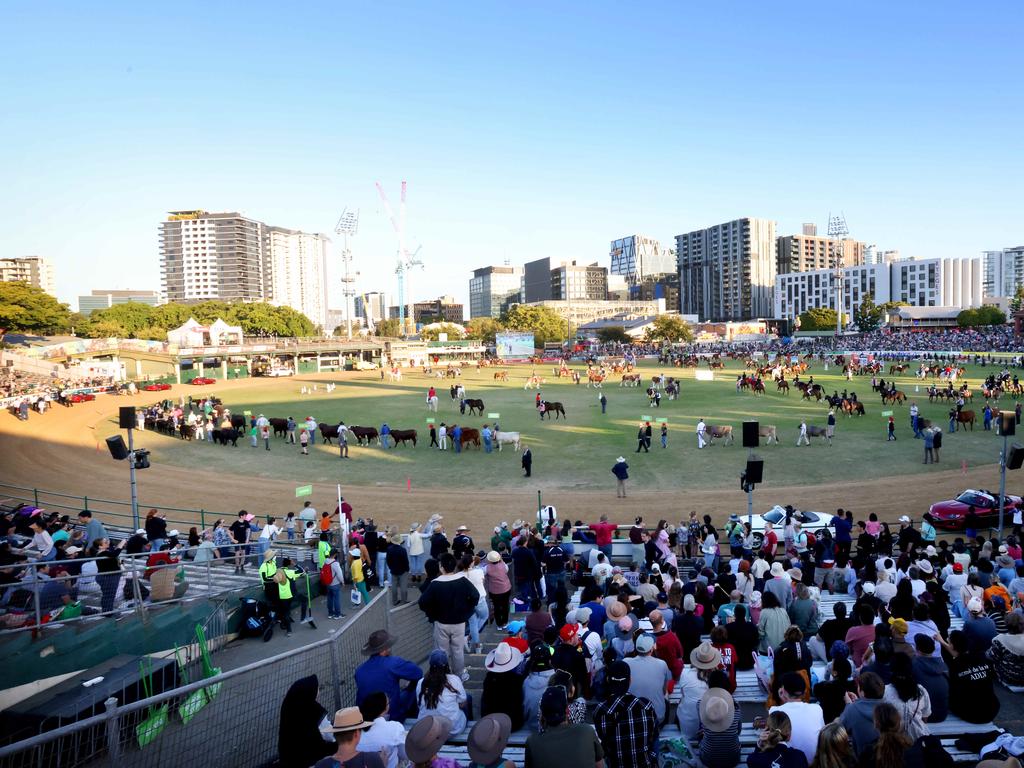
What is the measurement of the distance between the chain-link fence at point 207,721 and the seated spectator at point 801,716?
439 centimetres

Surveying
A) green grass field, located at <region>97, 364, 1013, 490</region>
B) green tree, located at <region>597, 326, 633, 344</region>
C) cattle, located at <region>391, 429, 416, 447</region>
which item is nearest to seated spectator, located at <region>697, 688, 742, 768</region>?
green grass field, located at <region>97, 364, 1013, 490</region>

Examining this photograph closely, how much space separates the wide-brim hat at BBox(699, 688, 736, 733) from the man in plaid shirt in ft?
1.42

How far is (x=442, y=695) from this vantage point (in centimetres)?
630

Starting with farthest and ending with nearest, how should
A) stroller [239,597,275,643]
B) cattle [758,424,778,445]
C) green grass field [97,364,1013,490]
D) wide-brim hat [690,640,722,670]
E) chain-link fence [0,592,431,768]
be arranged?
cattle [758,424,778,445] → green grass field [97,364,1013,490] → stroller [239,597,275,643] → wide-brim hat [690,640,722,670] → chain-link fence [0,592,431,768]

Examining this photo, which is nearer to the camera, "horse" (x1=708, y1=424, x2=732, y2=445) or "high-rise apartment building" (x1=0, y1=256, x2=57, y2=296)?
"horse" (x1=708, y1=424, x2=732, y2=445)

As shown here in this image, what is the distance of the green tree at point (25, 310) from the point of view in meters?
72.2

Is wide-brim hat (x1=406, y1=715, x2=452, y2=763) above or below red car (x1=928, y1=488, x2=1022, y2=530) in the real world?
above

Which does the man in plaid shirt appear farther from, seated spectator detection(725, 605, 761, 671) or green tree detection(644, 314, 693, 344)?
green tree detection(644, 314, 693, 344)

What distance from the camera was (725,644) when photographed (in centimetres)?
689

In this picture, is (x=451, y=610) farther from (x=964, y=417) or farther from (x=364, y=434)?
(x=964, y=417)

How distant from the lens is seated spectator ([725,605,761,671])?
7.58 meters

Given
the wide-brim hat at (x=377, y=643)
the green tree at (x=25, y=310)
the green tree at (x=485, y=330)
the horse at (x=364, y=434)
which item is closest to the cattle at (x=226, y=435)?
the horse at (x=364, y=434)

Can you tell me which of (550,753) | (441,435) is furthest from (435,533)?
(441,435)

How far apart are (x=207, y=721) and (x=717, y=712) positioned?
188 inches
